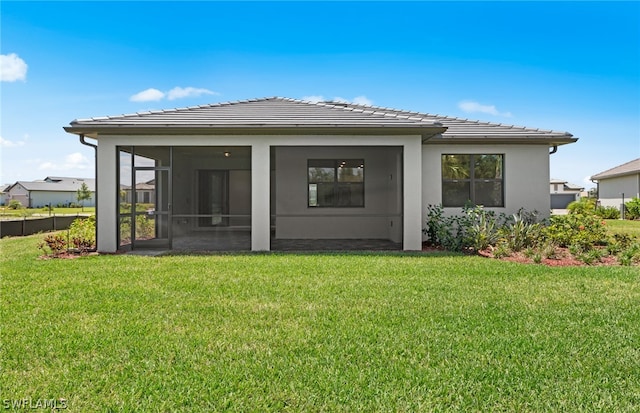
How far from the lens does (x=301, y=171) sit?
13.4 meters

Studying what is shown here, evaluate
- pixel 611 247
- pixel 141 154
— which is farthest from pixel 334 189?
pixel 611 247

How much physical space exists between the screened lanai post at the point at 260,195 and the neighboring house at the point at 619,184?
2546cm

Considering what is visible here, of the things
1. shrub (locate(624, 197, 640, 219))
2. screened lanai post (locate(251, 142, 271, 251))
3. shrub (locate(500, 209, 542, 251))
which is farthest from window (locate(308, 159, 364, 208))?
shrub (locate(624, 197, 640, 219))

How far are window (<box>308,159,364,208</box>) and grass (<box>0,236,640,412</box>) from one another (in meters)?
6.61

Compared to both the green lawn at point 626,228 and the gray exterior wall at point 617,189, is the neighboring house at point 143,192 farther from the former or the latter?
the gray exterior wall at point 617,189

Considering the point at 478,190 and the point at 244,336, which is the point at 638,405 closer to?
the point at 244,336

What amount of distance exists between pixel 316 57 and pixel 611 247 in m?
9.95

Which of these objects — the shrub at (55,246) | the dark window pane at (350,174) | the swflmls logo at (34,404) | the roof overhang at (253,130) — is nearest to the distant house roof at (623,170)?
the dark window pane at (350,174)

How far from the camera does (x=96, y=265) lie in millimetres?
7867

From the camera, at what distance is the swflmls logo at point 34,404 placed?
278 centimetres

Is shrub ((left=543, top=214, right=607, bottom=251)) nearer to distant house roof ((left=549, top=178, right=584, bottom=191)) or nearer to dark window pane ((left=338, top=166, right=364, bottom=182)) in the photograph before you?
dark window pane ((left=338, top=166, right=364, bottom=182))

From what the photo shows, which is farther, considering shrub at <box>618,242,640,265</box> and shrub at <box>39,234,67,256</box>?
shrub at <box>39,234,67,256</box>

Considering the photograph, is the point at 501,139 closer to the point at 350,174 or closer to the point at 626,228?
the point at 350,174

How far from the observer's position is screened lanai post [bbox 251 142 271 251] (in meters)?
9.93
